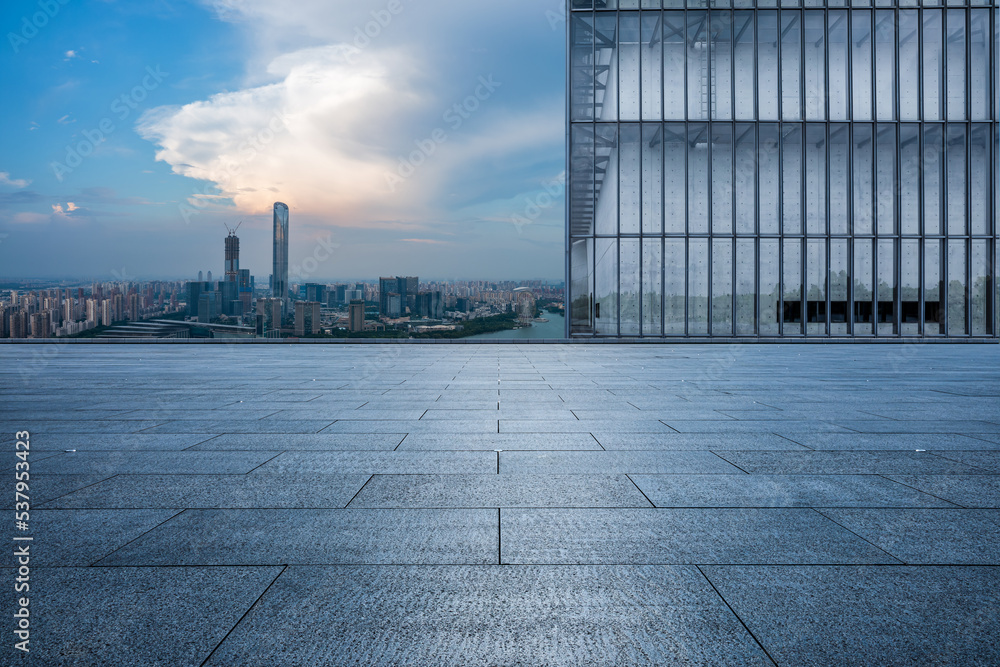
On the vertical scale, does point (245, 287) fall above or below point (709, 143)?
below

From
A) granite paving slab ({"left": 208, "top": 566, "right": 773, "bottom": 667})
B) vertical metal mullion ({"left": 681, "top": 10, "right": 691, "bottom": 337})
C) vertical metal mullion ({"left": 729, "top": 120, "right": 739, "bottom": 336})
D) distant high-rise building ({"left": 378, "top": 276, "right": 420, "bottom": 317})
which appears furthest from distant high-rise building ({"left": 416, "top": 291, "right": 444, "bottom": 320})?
granite paving slab ({"left": 208, "top": 566, "right": 773, "bottom": 667})

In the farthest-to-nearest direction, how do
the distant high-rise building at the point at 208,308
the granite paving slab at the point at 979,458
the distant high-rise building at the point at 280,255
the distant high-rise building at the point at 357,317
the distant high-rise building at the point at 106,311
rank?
the distant high-rise building at the point at 357,317 < the distant high-rise building at the point at 280,255 < the distant high-rise building at the point at 208,308 < the distant high-rise building at the point at 106,311 < the granite paving slab at the point at 979,458

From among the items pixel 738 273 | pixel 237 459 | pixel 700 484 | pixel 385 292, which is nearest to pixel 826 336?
pixel 738 273

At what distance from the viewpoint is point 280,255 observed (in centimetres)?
2931

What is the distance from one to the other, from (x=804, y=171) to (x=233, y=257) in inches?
1127

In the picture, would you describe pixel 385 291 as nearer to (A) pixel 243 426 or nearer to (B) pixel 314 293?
(B) pixel 314 293

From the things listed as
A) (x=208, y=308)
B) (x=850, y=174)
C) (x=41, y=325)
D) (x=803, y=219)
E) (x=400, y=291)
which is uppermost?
(x=850, y=174)

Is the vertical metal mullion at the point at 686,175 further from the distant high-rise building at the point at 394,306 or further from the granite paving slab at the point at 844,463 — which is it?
the granite paving slab at the point at 844,463

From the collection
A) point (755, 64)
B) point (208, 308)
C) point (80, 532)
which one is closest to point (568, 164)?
point (755, 64)

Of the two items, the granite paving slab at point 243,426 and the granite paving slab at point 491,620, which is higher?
the granite paving slab at point 243,426

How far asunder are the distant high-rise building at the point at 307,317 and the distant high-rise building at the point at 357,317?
1508 mm

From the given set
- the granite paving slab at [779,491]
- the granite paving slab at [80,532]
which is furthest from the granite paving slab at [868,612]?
the granite paving slab at [80,532]

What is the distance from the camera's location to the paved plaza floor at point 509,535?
102 inches

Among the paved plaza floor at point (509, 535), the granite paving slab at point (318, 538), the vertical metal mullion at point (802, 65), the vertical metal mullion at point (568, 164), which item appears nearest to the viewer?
the paved plaza floor at point (509, 535)
